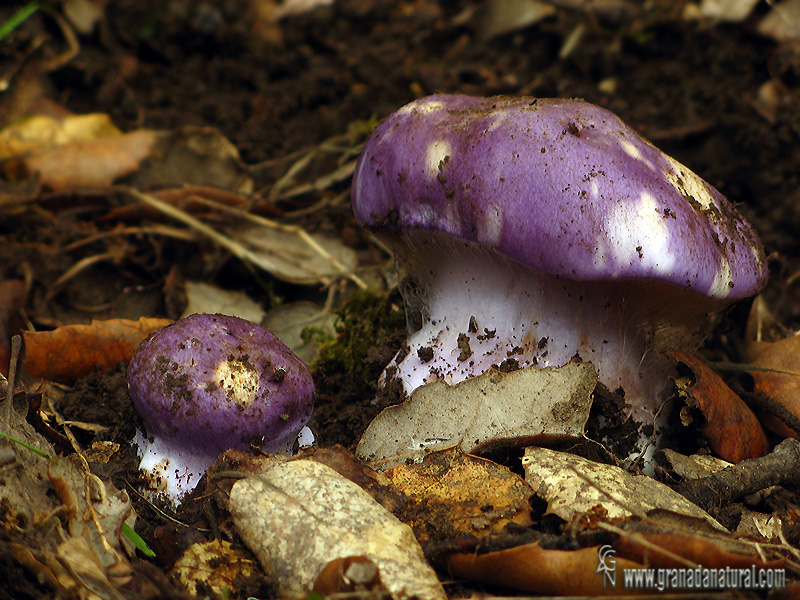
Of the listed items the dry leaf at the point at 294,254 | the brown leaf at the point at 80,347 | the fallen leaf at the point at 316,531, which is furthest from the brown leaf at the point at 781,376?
the brown leaf at the point at 80,347

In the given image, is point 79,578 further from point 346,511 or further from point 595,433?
point 595,433

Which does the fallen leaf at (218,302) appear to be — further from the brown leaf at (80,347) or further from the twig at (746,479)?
the twig at (746,479)

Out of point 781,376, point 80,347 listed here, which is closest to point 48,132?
point 80,347

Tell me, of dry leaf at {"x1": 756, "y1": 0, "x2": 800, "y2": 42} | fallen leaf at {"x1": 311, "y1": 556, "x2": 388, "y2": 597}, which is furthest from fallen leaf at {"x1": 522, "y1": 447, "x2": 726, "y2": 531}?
dry leaf at {"x1": 756, "y1": 0, "x2": 800, "y2": 42}

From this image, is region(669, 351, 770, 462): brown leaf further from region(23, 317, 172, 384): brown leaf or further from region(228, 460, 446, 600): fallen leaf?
region(23, 317, 172, 384): brown leaf

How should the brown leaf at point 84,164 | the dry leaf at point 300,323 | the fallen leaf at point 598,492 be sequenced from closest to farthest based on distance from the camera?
the fallen leaf at point 598,492
the dry leaf at point 300,323
the brown leaf at point 84,164
